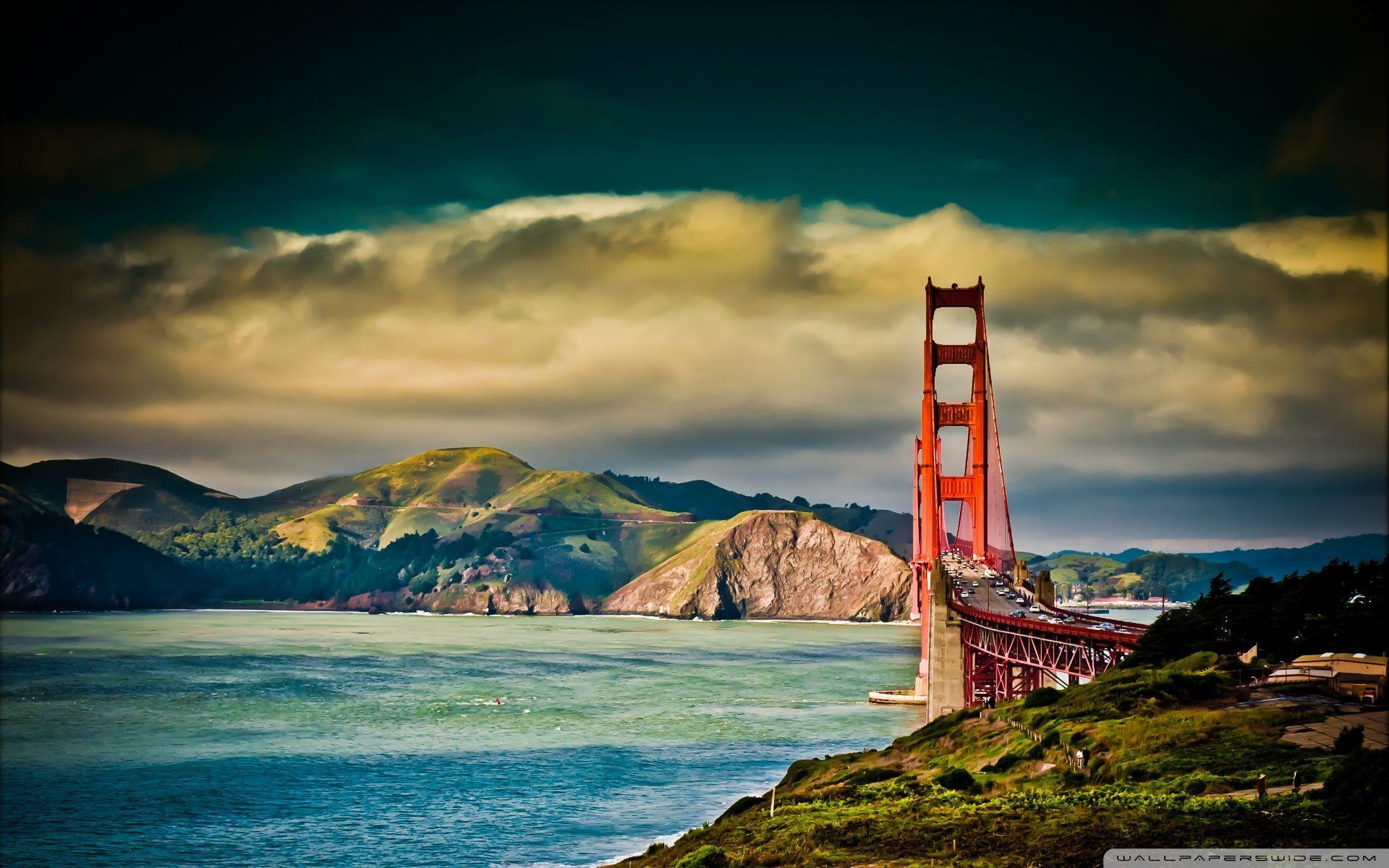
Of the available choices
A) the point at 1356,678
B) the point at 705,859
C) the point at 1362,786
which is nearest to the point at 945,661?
the point at 1356,678

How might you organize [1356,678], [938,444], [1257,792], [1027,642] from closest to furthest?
[1257,792] → [1356,678] → [1027,642] → [938,444]

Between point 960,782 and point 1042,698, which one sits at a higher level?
A: point 1042,698

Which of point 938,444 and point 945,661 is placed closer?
point 945,661

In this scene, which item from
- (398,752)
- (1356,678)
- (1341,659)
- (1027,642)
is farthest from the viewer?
(398,752)

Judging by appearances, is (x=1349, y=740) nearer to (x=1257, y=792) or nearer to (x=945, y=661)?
(x=1257, y=792)

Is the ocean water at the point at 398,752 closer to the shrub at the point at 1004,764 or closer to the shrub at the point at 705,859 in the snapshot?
the shrub at the point at 705,859

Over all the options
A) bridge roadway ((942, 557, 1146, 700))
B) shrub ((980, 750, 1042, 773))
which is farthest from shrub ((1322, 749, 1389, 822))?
bridge roadway ((942, 557, 1146, 700))
